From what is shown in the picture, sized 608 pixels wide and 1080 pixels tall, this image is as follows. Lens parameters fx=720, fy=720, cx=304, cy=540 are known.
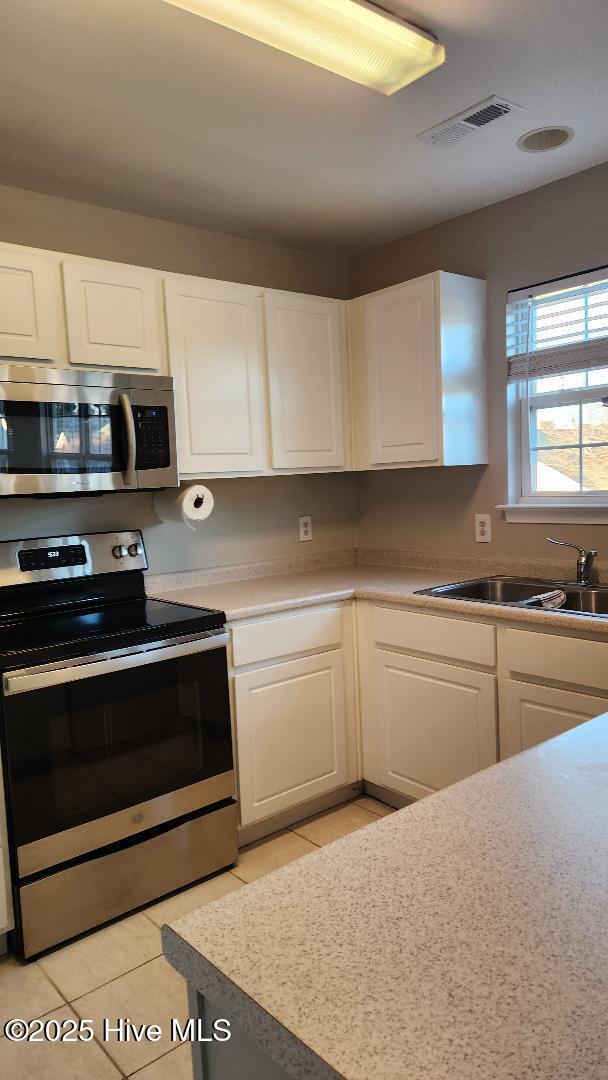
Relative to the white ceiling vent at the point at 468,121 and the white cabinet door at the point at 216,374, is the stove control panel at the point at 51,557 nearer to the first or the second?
the white cabinet door at the point at 216,374

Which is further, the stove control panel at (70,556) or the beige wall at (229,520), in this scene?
A: the beige wall at (229,520)

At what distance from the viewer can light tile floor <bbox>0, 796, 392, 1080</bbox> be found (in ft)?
5.35

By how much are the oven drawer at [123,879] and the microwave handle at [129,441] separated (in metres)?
1.12

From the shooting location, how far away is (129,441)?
2.37m

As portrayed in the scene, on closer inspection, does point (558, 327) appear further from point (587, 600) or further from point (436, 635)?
point (436, 635)

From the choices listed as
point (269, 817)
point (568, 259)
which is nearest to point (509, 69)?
point (568, 259)

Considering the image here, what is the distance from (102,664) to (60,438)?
721 mm

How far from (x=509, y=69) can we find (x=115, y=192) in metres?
1.37

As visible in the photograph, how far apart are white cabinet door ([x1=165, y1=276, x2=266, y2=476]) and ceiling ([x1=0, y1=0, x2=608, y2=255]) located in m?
0.37

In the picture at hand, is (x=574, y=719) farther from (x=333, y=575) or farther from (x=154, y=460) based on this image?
(x=154, y=460)

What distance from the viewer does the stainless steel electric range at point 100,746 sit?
1.95m

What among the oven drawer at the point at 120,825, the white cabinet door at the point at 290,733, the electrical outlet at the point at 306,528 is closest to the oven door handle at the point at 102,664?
the white cabinet door at the point at 290,733

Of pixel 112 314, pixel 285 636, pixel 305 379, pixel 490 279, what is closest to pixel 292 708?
pixel 285 636

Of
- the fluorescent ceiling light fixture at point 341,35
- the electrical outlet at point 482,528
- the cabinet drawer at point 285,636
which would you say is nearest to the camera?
the fluorescent ceiling light fixture at point 341,35
